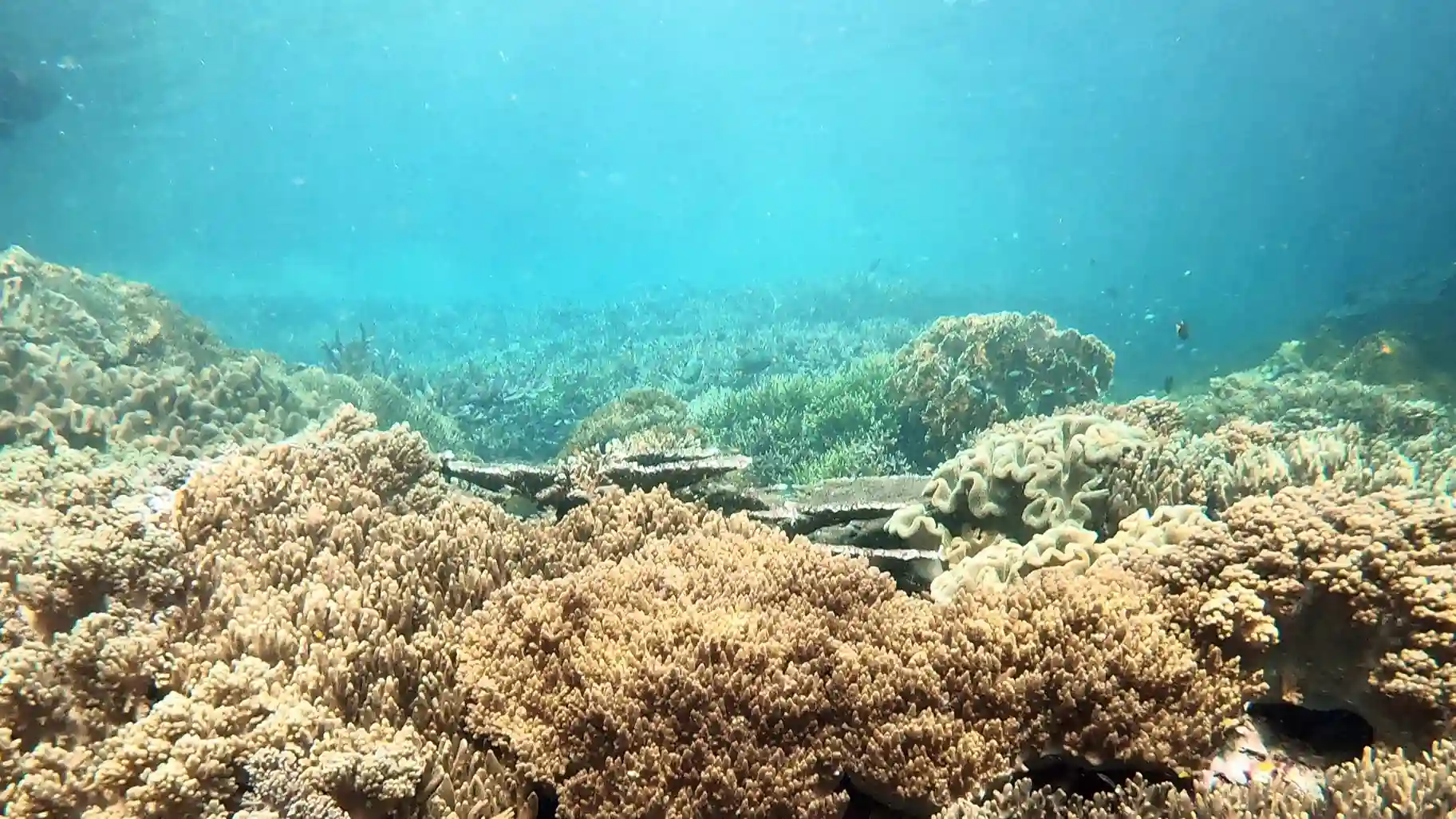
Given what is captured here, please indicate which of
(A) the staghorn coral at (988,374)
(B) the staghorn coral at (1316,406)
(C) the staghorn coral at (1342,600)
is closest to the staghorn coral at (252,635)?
(C) the staghorn coral at (1342,600)

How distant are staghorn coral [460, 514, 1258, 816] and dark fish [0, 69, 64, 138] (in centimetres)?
3719

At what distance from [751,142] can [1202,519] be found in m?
142

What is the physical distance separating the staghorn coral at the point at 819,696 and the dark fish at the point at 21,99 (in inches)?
1464

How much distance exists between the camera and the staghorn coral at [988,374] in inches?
453

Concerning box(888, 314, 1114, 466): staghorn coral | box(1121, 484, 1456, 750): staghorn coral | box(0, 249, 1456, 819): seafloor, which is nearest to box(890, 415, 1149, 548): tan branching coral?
box(0, 249, 1456, 819): seafloor

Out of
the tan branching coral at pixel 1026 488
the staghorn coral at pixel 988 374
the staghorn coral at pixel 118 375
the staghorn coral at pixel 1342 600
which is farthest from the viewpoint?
the staghorn coral at pixel 988 374

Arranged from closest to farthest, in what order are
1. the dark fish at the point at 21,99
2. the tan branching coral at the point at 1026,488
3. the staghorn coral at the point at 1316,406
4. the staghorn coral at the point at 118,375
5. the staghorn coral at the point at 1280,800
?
the staghorn coral at the point at 1280,800 < the tan branching coral at the point at 1026,488 < the staghorn coral at the point at 118,375 < the staghorn coral at the point at 1316,406 < the dark fish at the point at 21,99

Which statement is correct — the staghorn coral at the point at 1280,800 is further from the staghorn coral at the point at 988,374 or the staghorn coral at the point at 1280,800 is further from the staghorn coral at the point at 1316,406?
the staghorn coral at the point at 988,374

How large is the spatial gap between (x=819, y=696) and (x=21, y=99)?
134ft

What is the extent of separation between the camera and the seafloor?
2.90 meters

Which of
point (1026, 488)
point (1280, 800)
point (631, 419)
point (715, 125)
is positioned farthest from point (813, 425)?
point (715, 125)

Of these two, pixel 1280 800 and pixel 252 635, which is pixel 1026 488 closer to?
pixel 1280 800

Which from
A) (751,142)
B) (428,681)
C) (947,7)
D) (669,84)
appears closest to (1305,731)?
(428,681)

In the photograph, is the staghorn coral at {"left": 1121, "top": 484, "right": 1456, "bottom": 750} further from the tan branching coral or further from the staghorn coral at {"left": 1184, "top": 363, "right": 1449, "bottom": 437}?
the staghorn coral at {"left": 1184, "top": 363, "right": 1449, "bottom": 437}
